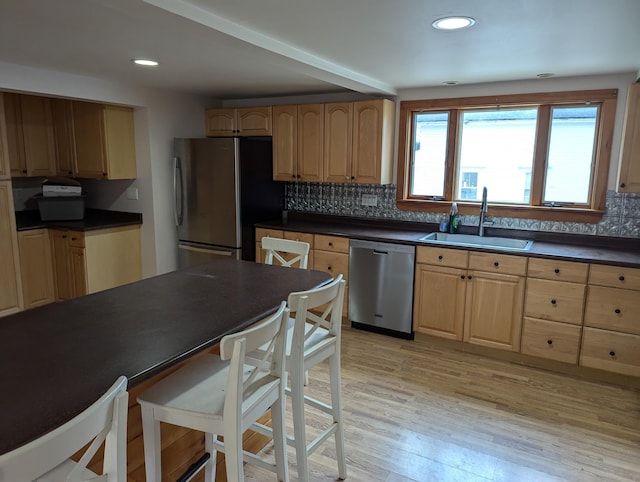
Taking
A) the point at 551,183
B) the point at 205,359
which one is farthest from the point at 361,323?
the point at 205,359

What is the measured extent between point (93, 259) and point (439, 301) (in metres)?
3.13

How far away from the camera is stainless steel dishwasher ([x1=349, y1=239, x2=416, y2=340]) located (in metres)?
3.55

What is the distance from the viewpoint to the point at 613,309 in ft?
9.45

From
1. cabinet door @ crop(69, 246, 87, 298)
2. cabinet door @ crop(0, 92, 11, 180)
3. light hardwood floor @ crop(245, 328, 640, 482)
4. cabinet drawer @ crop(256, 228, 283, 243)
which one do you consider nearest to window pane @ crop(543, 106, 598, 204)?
light hardwood floor @ crop(245, 328, 640, 482)

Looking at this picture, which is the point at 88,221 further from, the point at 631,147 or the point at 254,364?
the point at 631,147

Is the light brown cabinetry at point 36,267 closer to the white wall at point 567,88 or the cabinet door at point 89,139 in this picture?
the cabinet door at point 89,139

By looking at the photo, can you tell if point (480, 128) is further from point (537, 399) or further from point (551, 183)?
point (537, 399)

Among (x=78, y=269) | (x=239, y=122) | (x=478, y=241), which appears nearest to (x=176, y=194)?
(x=239, y=122)

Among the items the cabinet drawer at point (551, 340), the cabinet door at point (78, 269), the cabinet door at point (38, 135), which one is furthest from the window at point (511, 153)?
the cabinet door at point (38, 135)

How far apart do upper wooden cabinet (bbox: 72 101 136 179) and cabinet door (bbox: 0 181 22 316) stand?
2.42 feet

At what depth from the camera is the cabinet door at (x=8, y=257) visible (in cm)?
368

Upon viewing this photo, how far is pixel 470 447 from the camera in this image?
2305 millimetres

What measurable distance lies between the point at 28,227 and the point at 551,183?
462 cm

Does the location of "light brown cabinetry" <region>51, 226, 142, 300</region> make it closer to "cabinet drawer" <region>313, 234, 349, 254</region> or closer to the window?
"cabinet drawer" <region>313, 234, 349, 254</region>
